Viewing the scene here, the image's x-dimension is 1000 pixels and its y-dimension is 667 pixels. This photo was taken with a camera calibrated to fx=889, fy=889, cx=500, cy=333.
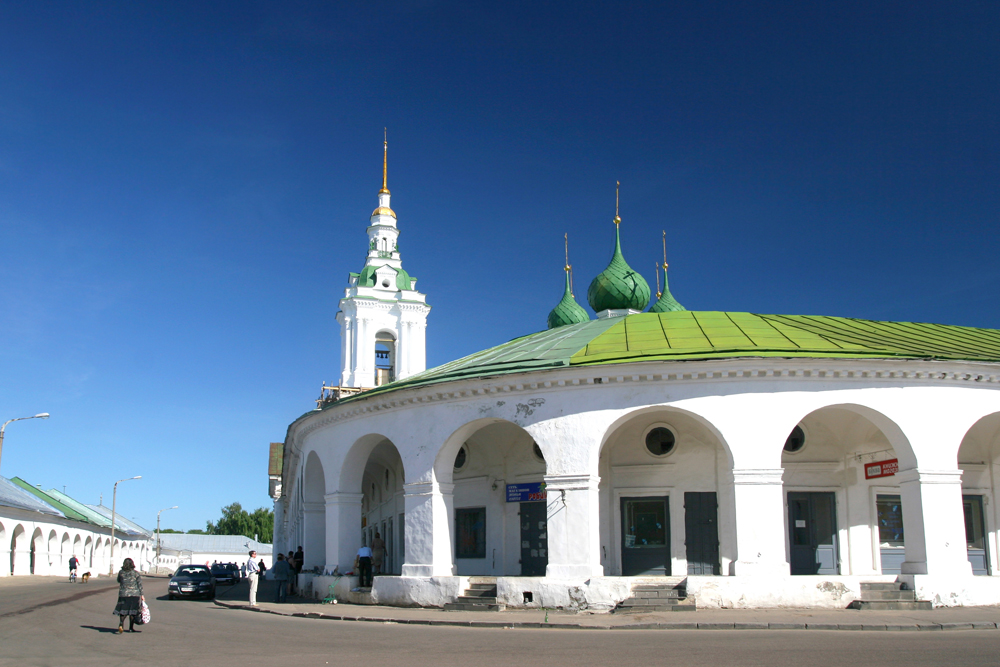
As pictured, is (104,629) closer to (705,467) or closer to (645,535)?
(645,535)

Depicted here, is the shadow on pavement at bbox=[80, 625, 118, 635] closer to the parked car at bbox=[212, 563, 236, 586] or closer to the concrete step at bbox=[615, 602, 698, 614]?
the concrete step at bbox=[615, 602, 698, 614]

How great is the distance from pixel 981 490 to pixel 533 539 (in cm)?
1026

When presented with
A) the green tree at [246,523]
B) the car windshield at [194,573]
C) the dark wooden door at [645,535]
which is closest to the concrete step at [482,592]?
the dark wooden door at [645,535]

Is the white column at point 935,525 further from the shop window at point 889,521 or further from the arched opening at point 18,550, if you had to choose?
the arched opening at point 18,550

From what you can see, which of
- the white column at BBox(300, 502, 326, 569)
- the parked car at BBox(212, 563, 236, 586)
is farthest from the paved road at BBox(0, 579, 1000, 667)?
the parked car at BBox(212, 563, 236, 586)

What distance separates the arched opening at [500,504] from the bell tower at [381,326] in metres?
28.5

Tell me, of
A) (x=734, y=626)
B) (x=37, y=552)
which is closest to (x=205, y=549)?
(x=37, y=552)

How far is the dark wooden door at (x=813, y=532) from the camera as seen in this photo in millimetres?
19547

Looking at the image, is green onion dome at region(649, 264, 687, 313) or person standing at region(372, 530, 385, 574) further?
green onion dome at region(649, 264, 687, 313)

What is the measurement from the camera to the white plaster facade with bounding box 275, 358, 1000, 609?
55.0 feet

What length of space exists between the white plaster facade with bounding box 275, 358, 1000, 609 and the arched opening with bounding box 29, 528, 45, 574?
31352 mm

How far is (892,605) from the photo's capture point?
16.0m

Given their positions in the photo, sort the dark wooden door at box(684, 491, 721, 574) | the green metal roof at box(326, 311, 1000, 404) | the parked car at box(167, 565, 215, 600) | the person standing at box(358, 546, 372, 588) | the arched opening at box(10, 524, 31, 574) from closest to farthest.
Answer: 1. the green metal roof at box(326, 311, 1000, 404)
2. the dark wooden door at box(684, 491, 721, 574)
3. the person standing at box(358, 546, 372, 588)
4. the parked car at box(167, 565, 215, 600)
5. the arched opening at box(10, 524, 31, 574)

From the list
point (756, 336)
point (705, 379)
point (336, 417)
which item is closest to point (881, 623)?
point (705, 379)
